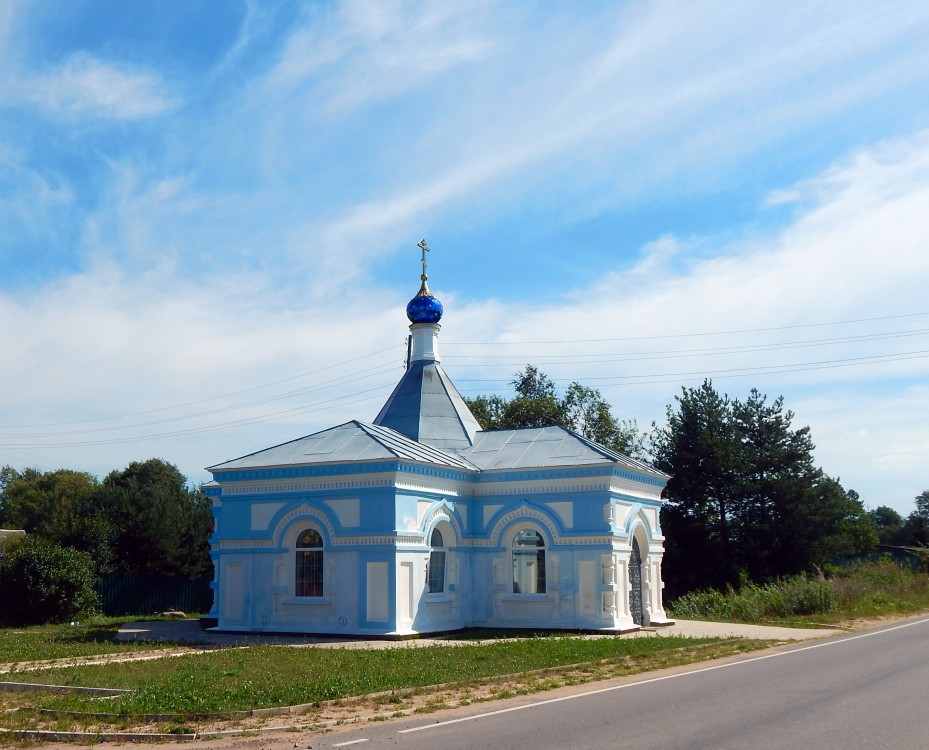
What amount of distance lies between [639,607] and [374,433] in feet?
24.8

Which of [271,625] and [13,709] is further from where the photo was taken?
[271,625]

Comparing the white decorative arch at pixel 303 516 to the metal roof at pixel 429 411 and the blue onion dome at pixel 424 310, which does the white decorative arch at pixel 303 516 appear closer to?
the metal roof at pixel 429 411

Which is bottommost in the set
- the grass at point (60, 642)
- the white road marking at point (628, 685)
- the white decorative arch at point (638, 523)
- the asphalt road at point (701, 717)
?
the white road marking at point (628, 685)

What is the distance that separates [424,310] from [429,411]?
3.23 metres

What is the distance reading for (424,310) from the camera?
89.2 feet

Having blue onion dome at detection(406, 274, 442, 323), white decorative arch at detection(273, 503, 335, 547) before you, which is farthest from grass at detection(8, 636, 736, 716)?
blue onion dome at detection(406, 274, 442, 323)

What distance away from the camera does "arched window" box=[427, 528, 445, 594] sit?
21484 mm

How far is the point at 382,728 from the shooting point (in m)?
9.52

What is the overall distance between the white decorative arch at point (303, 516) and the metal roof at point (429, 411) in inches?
178

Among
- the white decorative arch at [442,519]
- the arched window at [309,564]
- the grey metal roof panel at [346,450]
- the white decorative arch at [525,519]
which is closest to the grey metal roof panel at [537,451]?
the grey metal roof panel at [346,450]

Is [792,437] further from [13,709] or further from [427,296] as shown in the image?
[13,709]

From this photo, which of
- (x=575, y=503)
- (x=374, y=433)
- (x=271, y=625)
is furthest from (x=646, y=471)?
(x=271, y=625)

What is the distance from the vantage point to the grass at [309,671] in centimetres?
1061

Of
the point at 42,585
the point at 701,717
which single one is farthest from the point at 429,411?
the point at 701,717
